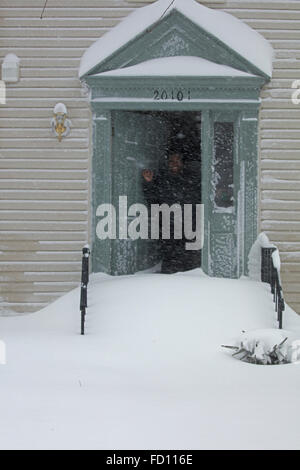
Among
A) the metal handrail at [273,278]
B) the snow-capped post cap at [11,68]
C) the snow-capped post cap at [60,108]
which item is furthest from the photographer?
the snow-capped post cap at [11,68]

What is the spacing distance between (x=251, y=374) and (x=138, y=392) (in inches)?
51.1

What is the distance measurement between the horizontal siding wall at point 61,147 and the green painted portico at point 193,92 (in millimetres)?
218

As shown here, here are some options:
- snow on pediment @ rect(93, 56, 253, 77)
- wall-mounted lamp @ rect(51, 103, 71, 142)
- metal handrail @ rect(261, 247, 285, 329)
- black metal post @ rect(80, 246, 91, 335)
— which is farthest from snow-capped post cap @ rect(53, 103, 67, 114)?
metal handrail @ rect(261, 247, 285, 329)

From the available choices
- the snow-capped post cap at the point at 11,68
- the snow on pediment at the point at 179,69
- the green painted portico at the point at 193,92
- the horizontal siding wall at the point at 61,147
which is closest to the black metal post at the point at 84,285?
the green painted portico at the point at 193,92

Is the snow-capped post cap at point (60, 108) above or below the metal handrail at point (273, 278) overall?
above

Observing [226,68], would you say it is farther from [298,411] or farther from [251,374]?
[298,411]

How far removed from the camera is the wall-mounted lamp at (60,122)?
991 centimetres

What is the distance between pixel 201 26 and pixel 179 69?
0.68 m

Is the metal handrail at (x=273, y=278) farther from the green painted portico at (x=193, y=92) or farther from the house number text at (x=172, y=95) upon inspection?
the house number text at (x=172, y=95)

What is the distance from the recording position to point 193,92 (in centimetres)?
983

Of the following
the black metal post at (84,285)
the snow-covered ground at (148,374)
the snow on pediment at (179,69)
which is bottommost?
the snow-covered ground at (148,374)

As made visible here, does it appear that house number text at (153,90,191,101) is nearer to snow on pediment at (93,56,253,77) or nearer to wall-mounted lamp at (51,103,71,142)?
snow on pediment at (93,56,253,77)

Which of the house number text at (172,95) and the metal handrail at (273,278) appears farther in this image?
the house number text at (172,95)

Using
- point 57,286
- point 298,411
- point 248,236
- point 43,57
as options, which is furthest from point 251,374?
point 43,57
